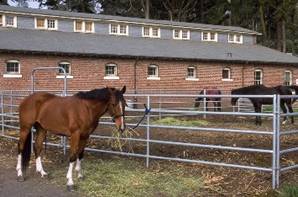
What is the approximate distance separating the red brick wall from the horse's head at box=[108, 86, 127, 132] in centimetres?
2173

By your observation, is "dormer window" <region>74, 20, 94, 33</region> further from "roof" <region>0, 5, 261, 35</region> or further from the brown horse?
the brown horse

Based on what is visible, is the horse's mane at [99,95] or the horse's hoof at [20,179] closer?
the horse's mane at [99,95]

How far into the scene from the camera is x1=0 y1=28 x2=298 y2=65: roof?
3125 centimetres

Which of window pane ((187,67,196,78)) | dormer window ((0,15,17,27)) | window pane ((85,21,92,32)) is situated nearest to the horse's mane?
dormer window ((0,15,17,27))

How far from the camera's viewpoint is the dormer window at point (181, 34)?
43.4 metres

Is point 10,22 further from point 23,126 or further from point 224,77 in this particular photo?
point 23,126

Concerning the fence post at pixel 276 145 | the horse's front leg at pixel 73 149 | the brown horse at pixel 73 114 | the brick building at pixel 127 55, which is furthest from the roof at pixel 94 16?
the fence post at pixel 276 145

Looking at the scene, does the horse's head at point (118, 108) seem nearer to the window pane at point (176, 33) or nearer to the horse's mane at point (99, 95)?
the horse's mane at point (99, 95)

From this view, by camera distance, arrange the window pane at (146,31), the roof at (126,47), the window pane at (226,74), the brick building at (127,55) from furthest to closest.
Answer: the window pane at (146,31) → the window pane at (226,74) → the roof at (126,47) → the brick building at (127,55)

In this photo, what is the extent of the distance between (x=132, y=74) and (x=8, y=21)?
29.4 feet

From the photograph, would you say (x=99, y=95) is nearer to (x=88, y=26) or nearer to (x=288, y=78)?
(x=88, y=26)

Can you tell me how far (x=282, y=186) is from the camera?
26.2 ft

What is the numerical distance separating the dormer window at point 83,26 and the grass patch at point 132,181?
94.6ft

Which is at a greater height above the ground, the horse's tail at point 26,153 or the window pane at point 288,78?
the window pane at point 288,78
